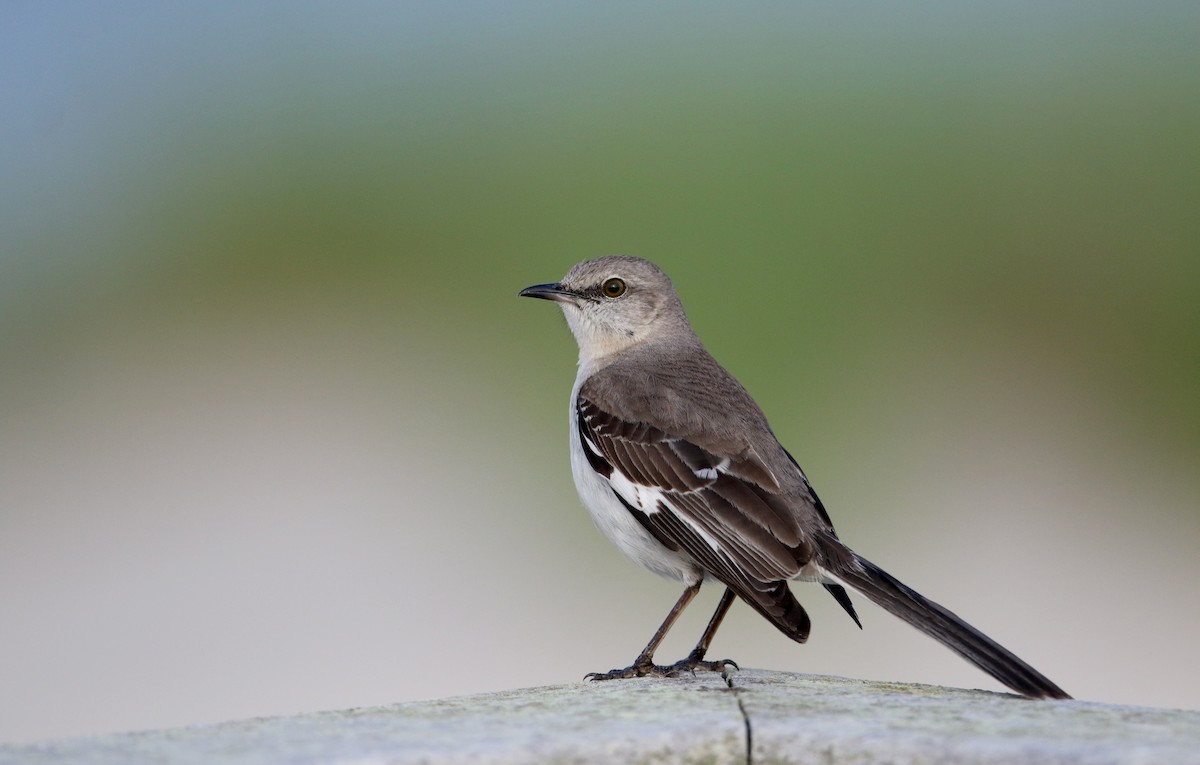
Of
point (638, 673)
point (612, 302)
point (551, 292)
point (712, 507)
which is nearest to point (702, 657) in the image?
point (638, 673)

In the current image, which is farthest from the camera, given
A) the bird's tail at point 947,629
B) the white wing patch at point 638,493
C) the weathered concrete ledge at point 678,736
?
the white wing patch at point 638,493

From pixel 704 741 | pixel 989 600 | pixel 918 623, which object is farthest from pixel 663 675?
pixel 989 600

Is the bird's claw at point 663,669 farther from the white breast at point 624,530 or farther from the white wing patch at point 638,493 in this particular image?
the white wing patch at point 638,493


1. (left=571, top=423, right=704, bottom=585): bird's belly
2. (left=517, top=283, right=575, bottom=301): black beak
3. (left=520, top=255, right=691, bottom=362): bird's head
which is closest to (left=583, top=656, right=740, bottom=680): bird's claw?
(left=571, top=423, right=704, bottom=585): bird's belly

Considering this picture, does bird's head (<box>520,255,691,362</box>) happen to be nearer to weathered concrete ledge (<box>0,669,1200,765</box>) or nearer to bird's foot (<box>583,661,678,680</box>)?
bird's foot (<box>583,661,678,680</box>)

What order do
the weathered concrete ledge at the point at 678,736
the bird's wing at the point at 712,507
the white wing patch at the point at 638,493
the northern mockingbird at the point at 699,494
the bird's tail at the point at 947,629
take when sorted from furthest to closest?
1. the white wing patch at the point at 638,493
2. the bird's wing at the point at 712,507
3. the northern mockingbird at the point at 699,494
4. the bird's tail at the point at 947,629
5. the weathered concrete ledge at the point at 678,736

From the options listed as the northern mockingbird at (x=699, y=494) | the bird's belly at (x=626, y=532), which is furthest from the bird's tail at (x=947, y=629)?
the bird's belly at (x=626, y=532)

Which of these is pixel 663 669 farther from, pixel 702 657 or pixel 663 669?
pixel 702 657
